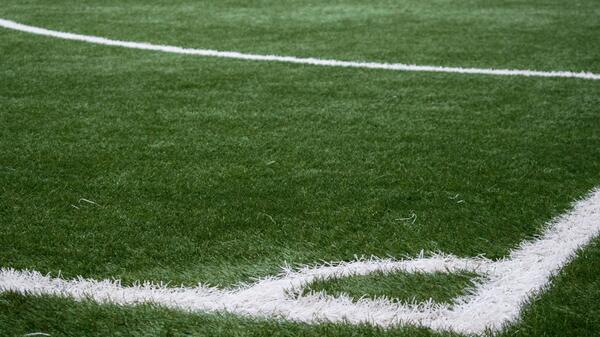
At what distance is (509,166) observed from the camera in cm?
319

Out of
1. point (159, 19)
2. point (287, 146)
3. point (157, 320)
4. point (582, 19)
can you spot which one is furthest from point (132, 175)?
point (582, 19)

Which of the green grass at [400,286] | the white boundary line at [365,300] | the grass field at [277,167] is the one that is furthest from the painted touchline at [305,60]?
the green grass at [400,286]

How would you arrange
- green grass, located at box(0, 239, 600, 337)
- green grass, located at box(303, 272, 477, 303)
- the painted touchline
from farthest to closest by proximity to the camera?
the painted touchline
green grass, located at box(303, 272, 477, 303)
green grass, located at box(0, 239, 600, 337)

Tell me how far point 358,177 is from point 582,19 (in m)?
4.73

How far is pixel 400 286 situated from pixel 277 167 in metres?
1.12

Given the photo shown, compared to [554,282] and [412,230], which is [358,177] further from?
[554,282]

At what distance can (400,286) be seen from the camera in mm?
2188

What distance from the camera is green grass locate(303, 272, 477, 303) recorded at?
2135 millimetres

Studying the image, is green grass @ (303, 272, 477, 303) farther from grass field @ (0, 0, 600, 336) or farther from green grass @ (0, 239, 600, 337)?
green grass @ (0, 239, 600, 337)

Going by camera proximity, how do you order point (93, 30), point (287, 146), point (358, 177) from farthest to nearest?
point (93, 30)
point (287, 146)
point (358, 177)

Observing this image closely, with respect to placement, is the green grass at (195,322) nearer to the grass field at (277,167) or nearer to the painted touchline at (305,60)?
the grass field at (277,167)

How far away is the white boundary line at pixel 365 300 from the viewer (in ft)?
6.63

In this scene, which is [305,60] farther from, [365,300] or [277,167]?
[365,300]

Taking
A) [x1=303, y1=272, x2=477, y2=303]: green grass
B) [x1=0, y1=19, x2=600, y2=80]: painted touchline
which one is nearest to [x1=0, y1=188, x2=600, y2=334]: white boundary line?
[x1=303, y1=272, x2=477, y2=303]: green grass
